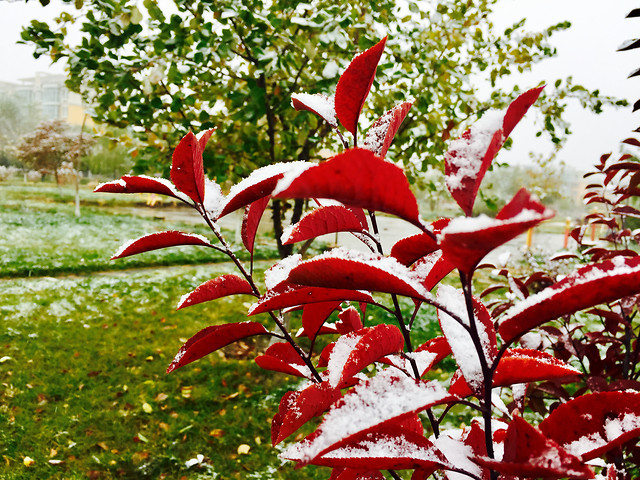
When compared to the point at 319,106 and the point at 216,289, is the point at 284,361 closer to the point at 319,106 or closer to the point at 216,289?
the point at 216,289

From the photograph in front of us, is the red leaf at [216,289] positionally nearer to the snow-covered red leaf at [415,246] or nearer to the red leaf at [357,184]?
the snow-covered red leaf at [415,246]

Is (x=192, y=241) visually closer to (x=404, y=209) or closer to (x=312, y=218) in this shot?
(x=312, y=218)

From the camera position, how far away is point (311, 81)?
291 centimetres

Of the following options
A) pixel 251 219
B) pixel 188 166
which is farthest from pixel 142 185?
pixel 251 219

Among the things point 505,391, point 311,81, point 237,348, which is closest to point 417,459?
point 311,81

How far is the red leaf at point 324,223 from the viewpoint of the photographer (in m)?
0.54

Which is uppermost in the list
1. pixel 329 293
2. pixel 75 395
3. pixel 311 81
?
pixel 311 81

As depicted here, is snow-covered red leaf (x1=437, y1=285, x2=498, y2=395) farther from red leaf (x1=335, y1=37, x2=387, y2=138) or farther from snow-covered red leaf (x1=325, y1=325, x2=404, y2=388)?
red leaf (x1=335, y1=37, x2=387, y2=138)

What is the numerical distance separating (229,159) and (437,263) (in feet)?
9.25

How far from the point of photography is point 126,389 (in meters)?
3.34

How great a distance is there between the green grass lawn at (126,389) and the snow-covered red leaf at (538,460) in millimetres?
2299

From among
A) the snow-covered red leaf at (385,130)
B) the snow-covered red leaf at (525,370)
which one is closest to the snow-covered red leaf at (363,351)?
the snow-covered red leaf at (525,370)

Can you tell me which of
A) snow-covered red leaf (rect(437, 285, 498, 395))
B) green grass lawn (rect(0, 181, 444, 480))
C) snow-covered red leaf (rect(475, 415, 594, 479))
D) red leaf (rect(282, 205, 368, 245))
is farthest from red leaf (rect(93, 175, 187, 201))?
green grass lawn (rect(0, 181, 444, 480))

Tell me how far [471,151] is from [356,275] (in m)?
0.16
